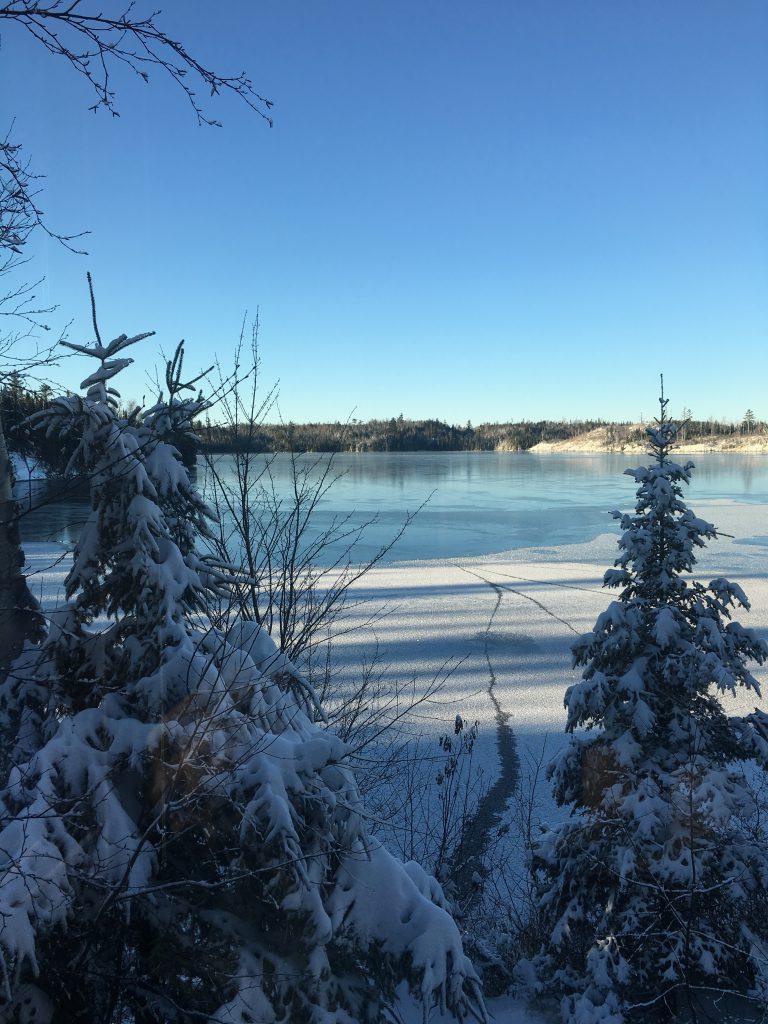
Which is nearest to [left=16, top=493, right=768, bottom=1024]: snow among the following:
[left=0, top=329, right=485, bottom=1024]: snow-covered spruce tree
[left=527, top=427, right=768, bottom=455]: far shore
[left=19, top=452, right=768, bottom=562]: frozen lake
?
[left=0, top=329, right=485, bottom=1024]: snow-covered spruce tree

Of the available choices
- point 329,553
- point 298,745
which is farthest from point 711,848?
point 329,553

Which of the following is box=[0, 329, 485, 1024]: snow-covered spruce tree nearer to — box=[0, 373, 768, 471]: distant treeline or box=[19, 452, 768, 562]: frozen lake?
box=[0, 373, 768, 471]: distant treeline

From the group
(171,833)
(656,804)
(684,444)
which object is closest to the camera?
(171,833)

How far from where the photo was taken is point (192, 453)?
509 cm

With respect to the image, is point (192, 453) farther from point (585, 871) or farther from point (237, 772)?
point (585, 871)

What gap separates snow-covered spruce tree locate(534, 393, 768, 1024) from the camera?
4562mm

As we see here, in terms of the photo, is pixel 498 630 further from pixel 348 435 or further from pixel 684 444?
pixel 684 444

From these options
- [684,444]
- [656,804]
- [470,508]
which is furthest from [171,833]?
[684,444]

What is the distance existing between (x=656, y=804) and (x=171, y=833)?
10.7ft

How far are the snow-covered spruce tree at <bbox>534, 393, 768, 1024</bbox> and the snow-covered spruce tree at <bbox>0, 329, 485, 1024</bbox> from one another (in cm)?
232

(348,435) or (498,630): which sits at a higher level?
(348,435)

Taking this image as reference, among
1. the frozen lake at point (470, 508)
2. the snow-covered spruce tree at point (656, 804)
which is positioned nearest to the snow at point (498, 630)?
the snow-covered spruce tree at point (656, 804)

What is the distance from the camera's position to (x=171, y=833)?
2594mm

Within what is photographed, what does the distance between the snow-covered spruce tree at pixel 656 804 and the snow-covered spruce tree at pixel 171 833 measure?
2.32 metres
